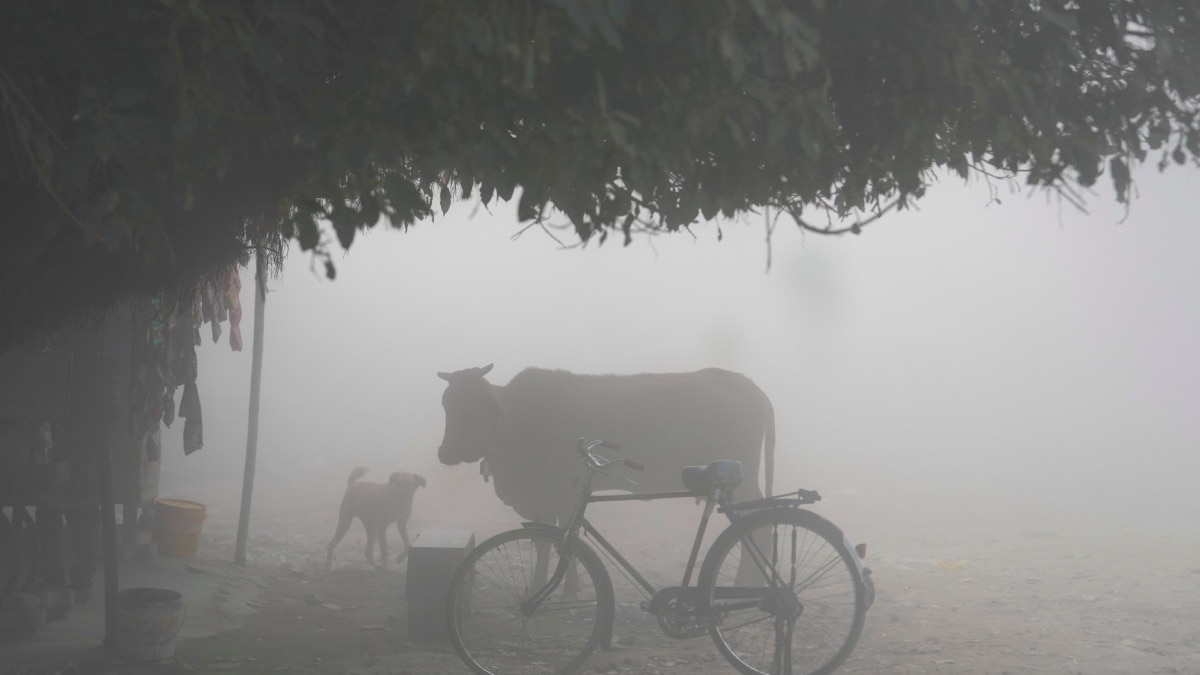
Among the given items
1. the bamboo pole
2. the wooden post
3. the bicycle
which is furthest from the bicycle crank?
the wooden post

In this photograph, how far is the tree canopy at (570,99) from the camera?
259 centimetres

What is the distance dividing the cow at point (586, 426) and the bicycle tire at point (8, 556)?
2839mm

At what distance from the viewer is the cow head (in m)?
7.95

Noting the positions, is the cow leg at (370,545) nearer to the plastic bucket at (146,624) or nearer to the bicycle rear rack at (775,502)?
the plastic bucket at (146,624)

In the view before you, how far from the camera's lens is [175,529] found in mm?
8742

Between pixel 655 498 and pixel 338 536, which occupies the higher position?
pixel 655 498

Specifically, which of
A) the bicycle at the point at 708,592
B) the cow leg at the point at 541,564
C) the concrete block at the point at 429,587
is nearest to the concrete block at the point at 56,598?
the concrete block at the point at 429,587

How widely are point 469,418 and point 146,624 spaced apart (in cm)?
296

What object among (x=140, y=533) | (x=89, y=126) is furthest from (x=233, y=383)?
(x=89, y=126)

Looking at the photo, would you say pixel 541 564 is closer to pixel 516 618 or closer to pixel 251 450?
pixel 516 618

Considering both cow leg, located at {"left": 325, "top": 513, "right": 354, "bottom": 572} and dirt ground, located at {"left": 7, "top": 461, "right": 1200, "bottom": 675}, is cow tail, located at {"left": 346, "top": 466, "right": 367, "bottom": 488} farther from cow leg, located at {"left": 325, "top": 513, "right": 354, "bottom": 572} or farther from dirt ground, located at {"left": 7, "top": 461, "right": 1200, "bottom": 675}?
dirt ground, located at {"left": 7, "top": 461, "right": 1200, "bottom": 675}

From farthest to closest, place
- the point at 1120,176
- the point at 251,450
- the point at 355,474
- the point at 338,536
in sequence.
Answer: the point at 355,474
the point at 338,536
the point at 251,450
the point at 1120,176

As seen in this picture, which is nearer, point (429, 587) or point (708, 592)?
point (708, 592)

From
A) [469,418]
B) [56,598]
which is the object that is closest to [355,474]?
[469,418]
